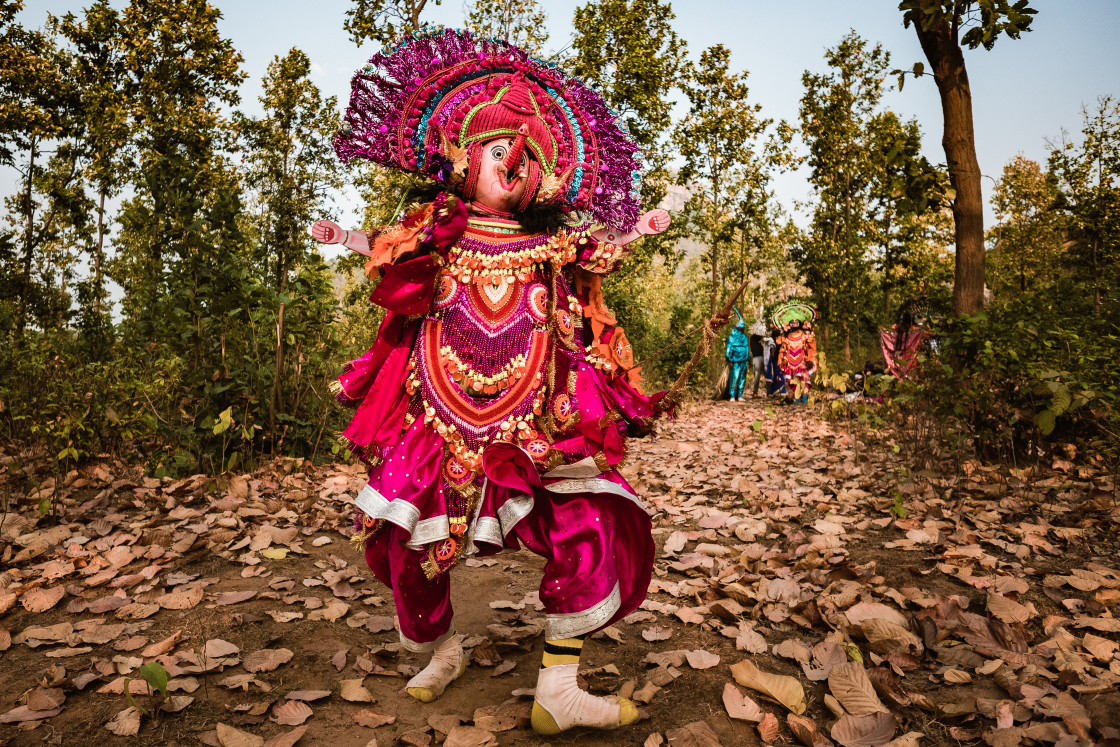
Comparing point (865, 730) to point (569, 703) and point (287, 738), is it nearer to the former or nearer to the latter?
point (569, 703)

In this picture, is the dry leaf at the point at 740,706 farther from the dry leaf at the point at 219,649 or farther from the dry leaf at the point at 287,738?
the dry leaf at the point at 219,649

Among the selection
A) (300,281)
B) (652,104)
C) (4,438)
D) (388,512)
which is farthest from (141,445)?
(652,104)

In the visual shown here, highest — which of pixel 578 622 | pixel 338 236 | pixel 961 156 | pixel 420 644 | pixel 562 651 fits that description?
pixel 961 156

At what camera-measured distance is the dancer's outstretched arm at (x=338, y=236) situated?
8.77 feet

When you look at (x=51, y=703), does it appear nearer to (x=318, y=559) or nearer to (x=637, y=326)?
(x=318, y=559)

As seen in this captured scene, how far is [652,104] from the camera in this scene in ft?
41.2

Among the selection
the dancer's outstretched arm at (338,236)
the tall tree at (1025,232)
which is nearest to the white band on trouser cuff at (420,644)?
the dancer's outstretched arm at (338,236)

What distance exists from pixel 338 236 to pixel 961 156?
18.1 ft

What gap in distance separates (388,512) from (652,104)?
11737 mm

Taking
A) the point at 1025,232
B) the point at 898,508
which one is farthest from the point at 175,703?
the point at 1025,232

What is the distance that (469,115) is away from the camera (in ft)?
9.37

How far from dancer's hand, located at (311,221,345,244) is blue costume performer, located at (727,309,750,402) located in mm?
12719

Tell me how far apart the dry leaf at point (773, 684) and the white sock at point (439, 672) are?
3.56 feet

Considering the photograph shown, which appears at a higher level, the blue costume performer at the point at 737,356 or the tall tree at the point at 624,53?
the tall tree at the point at 624,53
